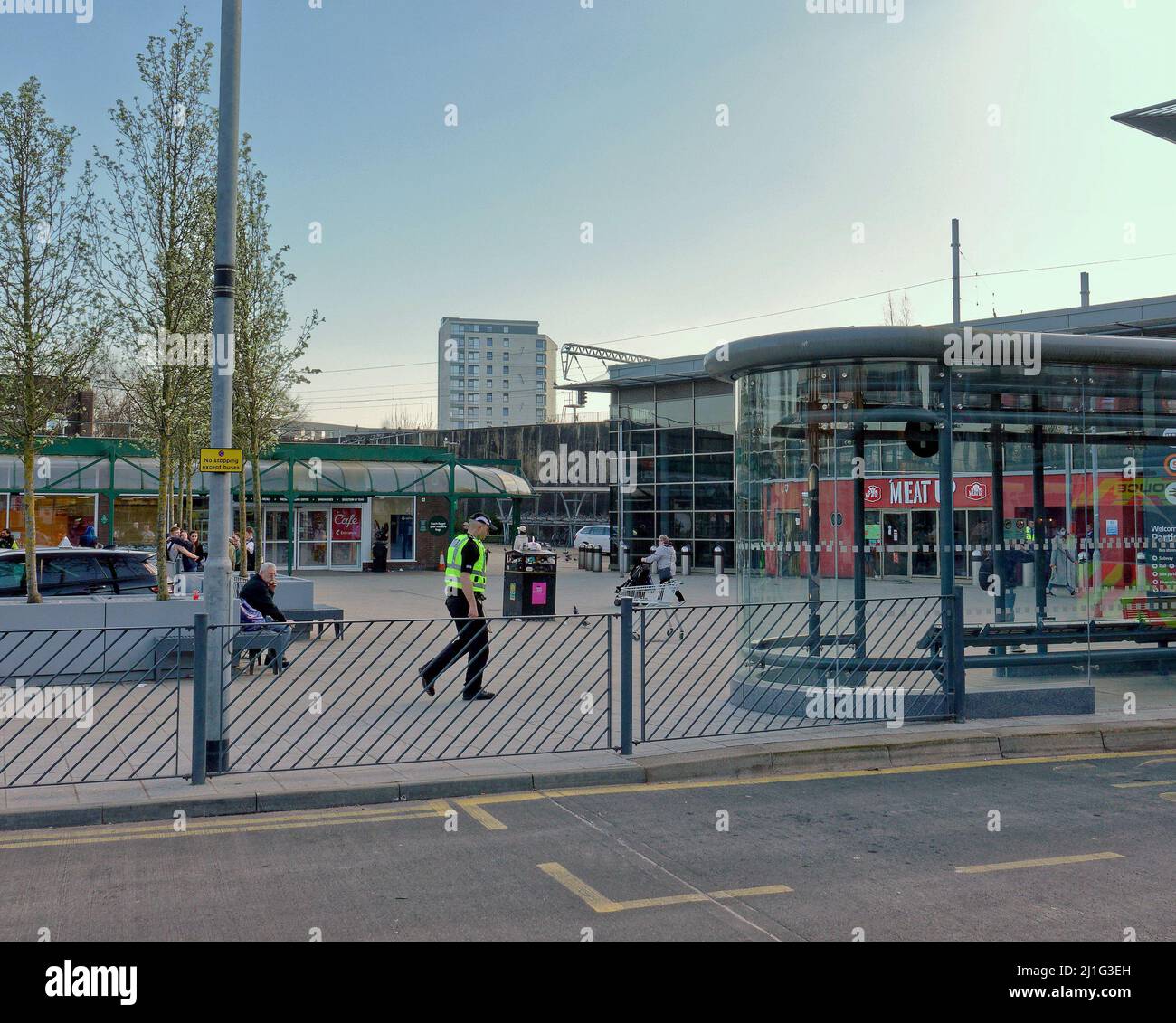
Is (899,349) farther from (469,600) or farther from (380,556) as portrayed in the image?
(380,556)

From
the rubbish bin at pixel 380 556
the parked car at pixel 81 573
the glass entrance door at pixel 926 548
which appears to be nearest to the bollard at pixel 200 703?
the glass entrance door at pixel 926 548

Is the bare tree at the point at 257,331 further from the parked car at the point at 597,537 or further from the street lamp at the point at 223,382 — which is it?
the parked car at the point at 597,537

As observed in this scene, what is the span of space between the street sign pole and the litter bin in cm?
Answer: 1191

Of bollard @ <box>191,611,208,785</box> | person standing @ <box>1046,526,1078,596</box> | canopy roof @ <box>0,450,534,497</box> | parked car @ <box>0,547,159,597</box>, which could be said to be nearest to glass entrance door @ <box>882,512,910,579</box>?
person standing @ <box>1046,526,1078,596</box>

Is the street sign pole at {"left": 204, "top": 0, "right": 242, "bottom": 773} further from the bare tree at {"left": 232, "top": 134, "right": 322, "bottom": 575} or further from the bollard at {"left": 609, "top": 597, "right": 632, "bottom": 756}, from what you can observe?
the bare tree at {"left": 232, "top": 134, "right": 322, "bottom": 575}

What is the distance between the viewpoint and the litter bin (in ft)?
65.0

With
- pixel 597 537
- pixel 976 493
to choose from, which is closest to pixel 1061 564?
pixel 976 493

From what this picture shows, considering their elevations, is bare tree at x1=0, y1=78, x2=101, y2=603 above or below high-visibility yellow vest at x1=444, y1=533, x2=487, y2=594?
above

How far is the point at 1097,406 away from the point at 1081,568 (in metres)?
1.74

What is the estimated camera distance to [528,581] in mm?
19797

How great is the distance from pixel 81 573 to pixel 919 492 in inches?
433

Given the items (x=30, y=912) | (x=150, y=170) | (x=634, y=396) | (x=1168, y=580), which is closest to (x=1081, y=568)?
(x=1168, y=580)
